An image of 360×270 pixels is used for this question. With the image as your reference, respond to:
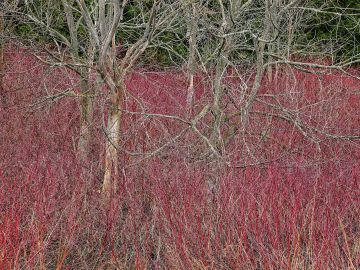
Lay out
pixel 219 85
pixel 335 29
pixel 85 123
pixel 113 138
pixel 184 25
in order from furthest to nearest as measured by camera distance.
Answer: pixel 335 29
pixel 184 25
pixel 85 123
pixel 219 85
pixel 113 138

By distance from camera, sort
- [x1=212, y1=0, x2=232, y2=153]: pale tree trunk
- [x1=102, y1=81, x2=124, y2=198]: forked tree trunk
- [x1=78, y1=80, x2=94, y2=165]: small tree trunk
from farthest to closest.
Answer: [x1=78, y1=80, x2=94, y2=165]: small tree trunk
[x1=212, y1=0, x2=232, y2=153]: pale tree trunk
[x1=102, y1=81, x2=124, y2=198]: forked tree trunk

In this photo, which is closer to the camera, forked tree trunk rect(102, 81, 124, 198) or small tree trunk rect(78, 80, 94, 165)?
forked tree trunk rect(102, 81, 124, 198)

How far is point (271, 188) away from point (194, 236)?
69 centimetres

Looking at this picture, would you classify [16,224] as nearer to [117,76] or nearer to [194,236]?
[194,236]

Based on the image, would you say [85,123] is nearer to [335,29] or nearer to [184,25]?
[184,25]

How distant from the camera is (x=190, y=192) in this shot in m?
3.96

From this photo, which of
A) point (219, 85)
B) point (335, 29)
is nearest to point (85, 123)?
point (219, 85)

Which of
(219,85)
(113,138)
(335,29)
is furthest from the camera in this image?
(335,29)

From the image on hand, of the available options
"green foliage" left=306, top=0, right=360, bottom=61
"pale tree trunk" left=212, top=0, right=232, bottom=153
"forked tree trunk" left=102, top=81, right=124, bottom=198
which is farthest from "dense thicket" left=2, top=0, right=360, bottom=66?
"forked tree trunk" left=102, top=81, right=124, bottom=198

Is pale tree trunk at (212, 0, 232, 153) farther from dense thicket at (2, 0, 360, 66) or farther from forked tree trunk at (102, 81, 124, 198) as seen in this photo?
forked tree trunk at (102, 81, 124, 198)

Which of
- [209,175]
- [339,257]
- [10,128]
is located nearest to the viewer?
[339,257]

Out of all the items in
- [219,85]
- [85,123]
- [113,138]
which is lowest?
Answer: [85,123]

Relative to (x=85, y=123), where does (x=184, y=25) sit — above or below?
above

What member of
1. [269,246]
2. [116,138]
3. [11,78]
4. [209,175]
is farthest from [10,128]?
[269,246]
